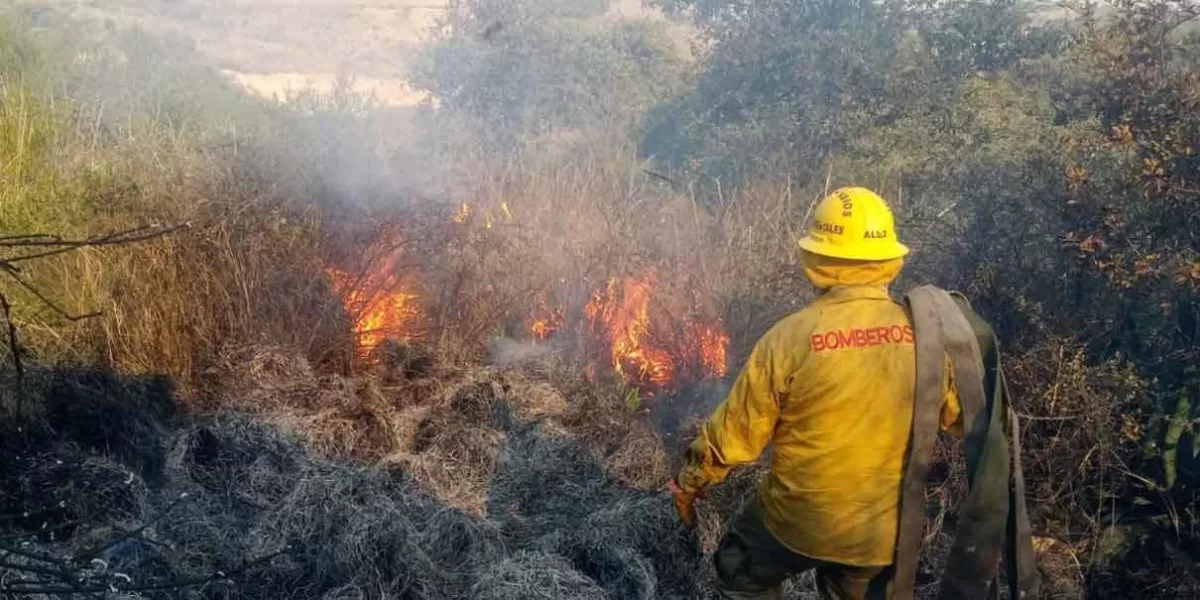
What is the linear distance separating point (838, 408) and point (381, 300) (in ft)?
13.5

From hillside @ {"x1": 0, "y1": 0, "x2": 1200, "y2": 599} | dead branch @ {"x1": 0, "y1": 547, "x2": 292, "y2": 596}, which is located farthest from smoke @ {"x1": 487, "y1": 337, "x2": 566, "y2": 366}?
dead branch @ {"x1": 0, "y1": 547, "x2": 292, "y2": 596}

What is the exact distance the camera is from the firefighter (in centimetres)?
317

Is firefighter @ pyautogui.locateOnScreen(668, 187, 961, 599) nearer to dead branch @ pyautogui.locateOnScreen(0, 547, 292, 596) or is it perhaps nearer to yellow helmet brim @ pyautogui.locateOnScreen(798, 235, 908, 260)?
yellow helmet brim @ pyautogui.locateOnScreen(798, 235, 908, 260)

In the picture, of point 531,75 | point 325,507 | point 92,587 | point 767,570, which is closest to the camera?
point 92,587

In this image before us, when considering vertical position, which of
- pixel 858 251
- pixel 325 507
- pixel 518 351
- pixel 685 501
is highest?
pixel 858 251

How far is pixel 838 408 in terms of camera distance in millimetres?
3197

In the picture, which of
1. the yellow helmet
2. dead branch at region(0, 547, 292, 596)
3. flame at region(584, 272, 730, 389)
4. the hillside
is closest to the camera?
dead branch at region(0, 547, 292, 596)

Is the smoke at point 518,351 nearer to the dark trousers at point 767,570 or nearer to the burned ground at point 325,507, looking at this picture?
the burned ground at point 325,507

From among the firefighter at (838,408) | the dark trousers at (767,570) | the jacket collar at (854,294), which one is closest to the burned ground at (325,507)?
the dark trousers at (767,570)

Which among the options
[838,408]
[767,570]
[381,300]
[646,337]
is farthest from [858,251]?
[381,300]

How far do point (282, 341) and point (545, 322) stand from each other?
188cm

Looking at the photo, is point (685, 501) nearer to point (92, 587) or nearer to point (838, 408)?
point (838, 408)

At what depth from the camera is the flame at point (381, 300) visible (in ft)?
20.7

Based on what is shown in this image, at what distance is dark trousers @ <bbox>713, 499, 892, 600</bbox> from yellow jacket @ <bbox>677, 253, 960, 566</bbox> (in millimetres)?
109
